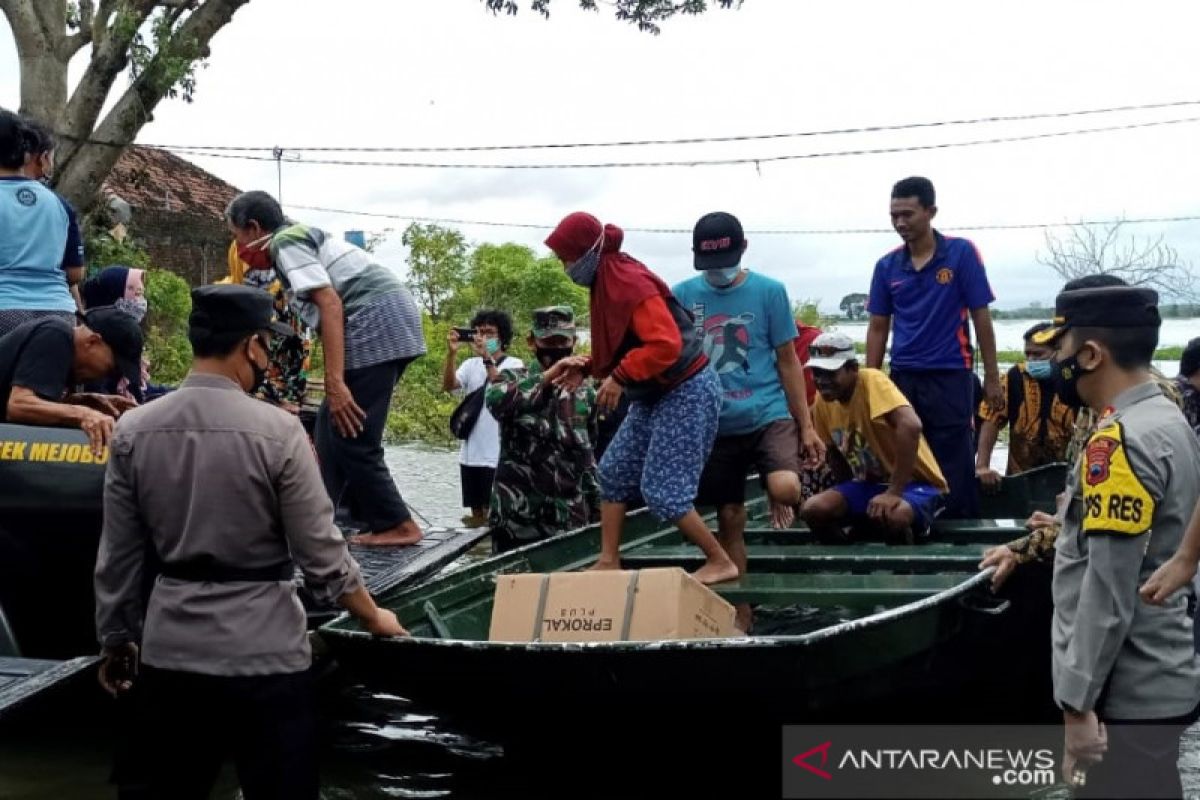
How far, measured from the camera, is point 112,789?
4.64 meters

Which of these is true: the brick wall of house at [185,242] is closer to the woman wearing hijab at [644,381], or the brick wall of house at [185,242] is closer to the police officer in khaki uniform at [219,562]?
the woman wearing hijab at [644,381]

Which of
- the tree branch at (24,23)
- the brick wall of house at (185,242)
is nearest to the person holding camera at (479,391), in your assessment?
the tree branch at (24,23)

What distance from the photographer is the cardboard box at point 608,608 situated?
4.29 meters

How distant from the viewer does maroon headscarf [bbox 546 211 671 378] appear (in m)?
4.80

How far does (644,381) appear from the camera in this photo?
4.83 m

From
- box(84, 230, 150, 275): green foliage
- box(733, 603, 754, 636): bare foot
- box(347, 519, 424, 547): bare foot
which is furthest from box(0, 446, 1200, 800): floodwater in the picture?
box(84, 230, 150, 275): green foliage

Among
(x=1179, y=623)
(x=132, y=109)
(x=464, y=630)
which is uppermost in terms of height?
(x=132, y=109)

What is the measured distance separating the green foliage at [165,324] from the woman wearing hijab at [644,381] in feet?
51.0

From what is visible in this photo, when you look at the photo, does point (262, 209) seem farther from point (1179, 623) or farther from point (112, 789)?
point (1179, 623)

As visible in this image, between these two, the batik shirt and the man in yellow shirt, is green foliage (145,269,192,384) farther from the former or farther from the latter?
the man in yellow shirt

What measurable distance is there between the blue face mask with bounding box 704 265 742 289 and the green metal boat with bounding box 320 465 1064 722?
122 cm

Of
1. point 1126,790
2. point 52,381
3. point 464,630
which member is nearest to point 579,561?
point 464,630

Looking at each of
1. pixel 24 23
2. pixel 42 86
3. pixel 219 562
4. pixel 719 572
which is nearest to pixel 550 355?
pixel 719 572

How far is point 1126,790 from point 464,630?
118 inches
